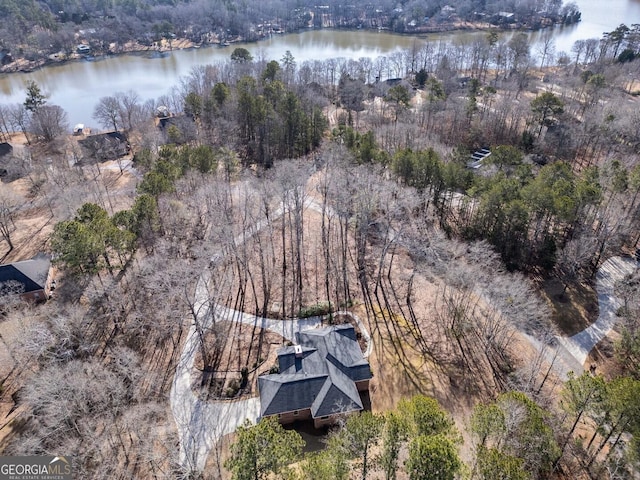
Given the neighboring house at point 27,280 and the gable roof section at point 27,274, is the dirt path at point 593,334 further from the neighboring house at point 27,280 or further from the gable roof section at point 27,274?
the gable roof section at point 27,274

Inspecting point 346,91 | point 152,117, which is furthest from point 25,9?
point 346,91

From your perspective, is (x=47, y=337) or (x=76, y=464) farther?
(x=47, y=337)

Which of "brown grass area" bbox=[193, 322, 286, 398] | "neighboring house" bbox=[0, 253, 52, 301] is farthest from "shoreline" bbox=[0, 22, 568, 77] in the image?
"brown grass area" bbox=[193, 322, 286, 398]

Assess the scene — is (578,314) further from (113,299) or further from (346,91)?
(346,91)

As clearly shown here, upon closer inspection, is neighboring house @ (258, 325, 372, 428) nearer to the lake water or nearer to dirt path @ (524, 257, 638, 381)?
dirt path @ (524, 257, 638, 381)

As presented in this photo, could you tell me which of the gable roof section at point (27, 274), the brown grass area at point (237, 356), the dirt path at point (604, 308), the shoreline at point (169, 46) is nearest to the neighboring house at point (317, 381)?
the brown grass area at point (237, 356)

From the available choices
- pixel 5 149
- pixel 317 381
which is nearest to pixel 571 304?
pixel 317 381
